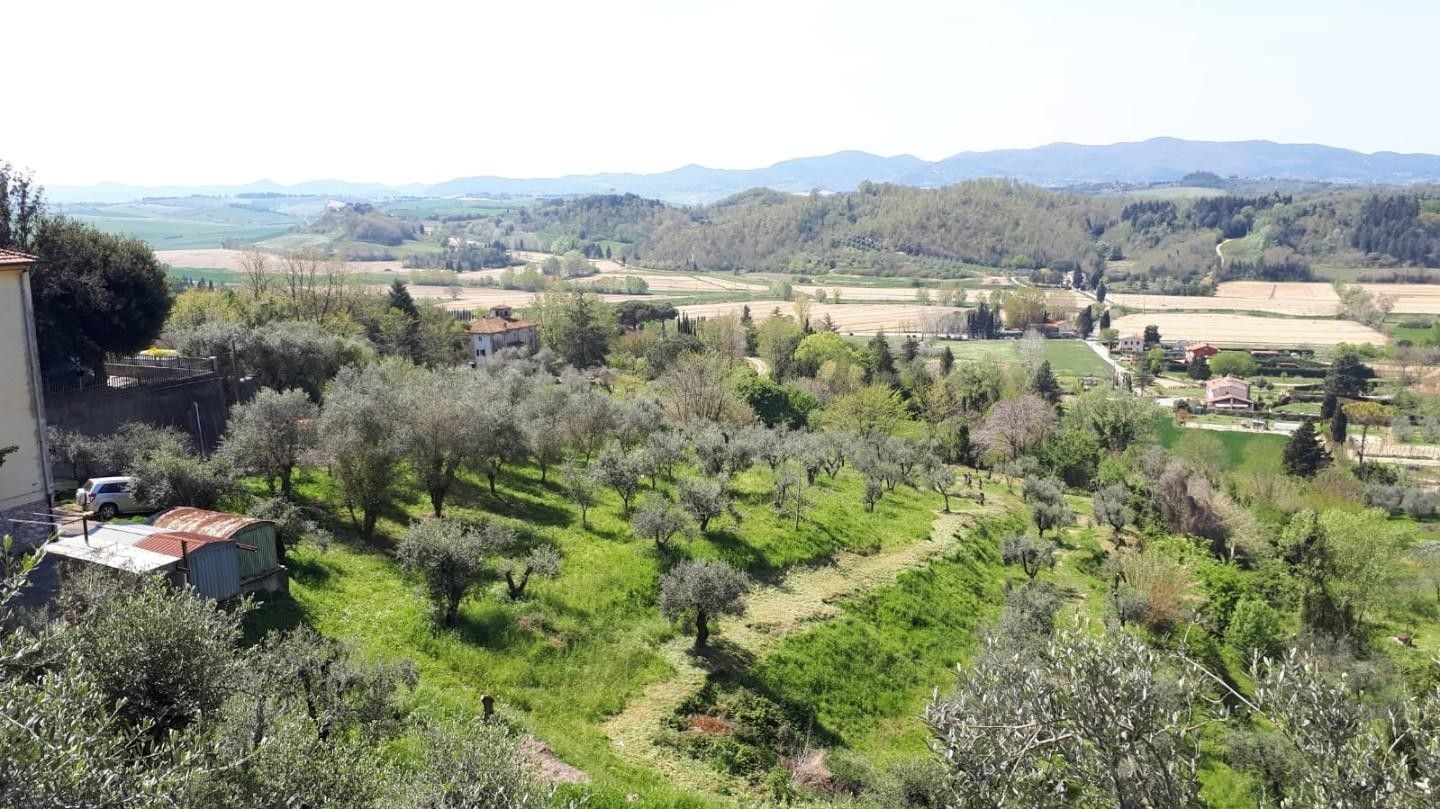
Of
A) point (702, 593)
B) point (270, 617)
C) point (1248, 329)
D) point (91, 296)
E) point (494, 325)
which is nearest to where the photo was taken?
point (270, 617)

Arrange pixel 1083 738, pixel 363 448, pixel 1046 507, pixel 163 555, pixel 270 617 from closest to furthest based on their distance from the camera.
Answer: pixel 1083 738, pixel 163 555, pixel 270 617, pixel 363 448, pixel 1046 507

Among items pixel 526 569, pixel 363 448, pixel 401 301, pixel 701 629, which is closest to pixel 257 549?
pixel 363 448

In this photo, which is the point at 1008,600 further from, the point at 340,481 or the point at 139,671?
the point at 139,671

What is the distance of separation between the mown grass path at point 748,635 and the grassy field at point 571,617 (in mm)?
351

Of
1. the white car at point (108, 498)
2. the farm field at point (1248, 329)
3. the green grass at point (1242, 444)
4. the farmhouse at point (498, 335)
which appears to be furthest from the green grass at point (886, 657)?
the farm field at point (1248, 329)

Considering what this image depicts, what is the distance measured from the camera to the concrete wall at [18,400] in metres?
23.0

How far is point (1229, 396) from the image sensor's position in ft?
301

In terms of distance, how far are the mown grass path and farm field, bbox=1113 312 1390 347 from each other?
11682cm

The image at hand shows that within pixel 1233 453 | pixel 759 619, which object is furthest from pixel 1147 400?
pixel 759 619

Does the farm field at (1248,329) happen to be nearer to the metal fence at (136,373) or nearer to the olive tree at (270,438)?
the olive tree at (270,438)

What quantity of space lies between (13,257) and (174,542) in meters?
10.8

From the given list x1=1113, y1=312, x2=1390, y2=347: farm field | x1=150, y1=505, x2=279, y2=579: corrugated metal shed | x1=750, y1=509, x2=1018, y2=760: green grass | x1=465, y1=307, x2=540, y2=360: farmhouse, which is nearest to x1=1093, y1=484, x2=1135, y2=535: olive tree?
x1=750, y1=509, x2=1018, y2=760: green grass

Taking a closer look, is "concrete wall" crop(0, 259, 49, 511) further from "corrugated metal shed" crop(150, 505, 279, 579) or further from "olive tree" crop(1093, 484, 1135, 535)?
"olive tree" crop(1093, 484, 1135, 535)

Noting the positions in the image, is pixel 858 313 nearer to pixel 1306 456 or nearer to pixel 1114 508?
pixel 1306 456
